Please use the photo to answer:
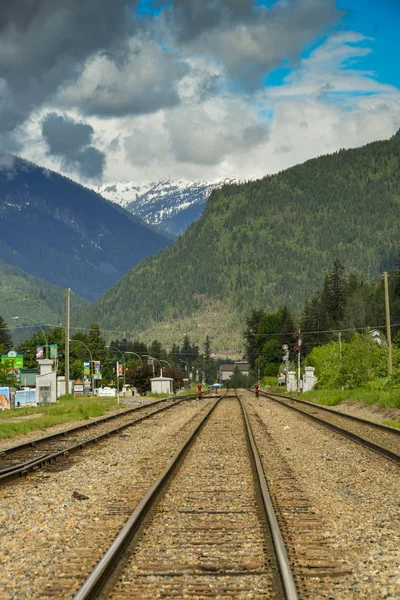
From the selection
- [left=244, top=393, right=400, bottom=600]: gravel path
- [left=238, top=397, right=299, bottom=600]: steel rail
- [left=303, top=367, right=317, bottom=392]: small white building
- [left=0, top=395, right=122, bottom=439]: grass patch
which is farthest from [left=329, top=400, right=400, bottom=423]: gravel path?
[left=303, top=367, right=317, bottom=392]: small white building

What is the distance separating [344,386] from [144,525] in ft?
160

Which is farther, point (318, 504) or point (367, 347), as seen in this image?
point (367, 347)

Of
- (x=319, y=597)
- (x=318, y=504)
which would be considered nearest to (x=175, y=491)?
(x=318, y=504)

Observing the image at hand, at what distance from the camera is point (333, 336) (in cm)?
13575

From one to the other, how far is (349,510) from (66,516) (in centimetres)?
422

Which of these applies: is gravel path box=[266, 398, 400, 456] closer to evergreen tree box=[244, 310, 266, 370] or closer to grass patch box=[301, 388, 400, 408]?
grass patch box=[301, 388, 400, 408]

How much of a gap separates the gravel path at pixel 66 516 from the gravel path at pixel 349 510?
2.35 m

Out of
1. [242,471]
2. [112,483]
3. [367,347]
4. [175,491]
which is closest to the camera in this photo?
[175,491]

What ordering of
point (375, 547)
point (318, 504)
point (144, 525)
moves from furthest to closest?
point (318, 504) < point (144, 525) < point (375, 547)

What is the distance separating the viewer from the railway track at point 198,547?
→ 6.75 m

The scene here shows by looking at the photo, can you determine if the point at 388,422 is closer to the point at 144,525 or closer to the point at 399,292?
the point at 144,525

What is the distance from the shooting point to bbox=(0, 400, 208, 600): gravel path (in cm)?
712

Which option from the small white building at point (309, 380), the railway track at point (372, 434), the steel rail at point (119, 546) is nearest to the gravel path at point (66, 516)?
the steel rail at point (119, 546)

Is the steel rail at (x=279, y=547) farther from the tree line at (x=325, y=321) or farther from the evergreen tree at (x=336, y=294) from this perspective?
the evergreen tree at (x=336, y=294)
